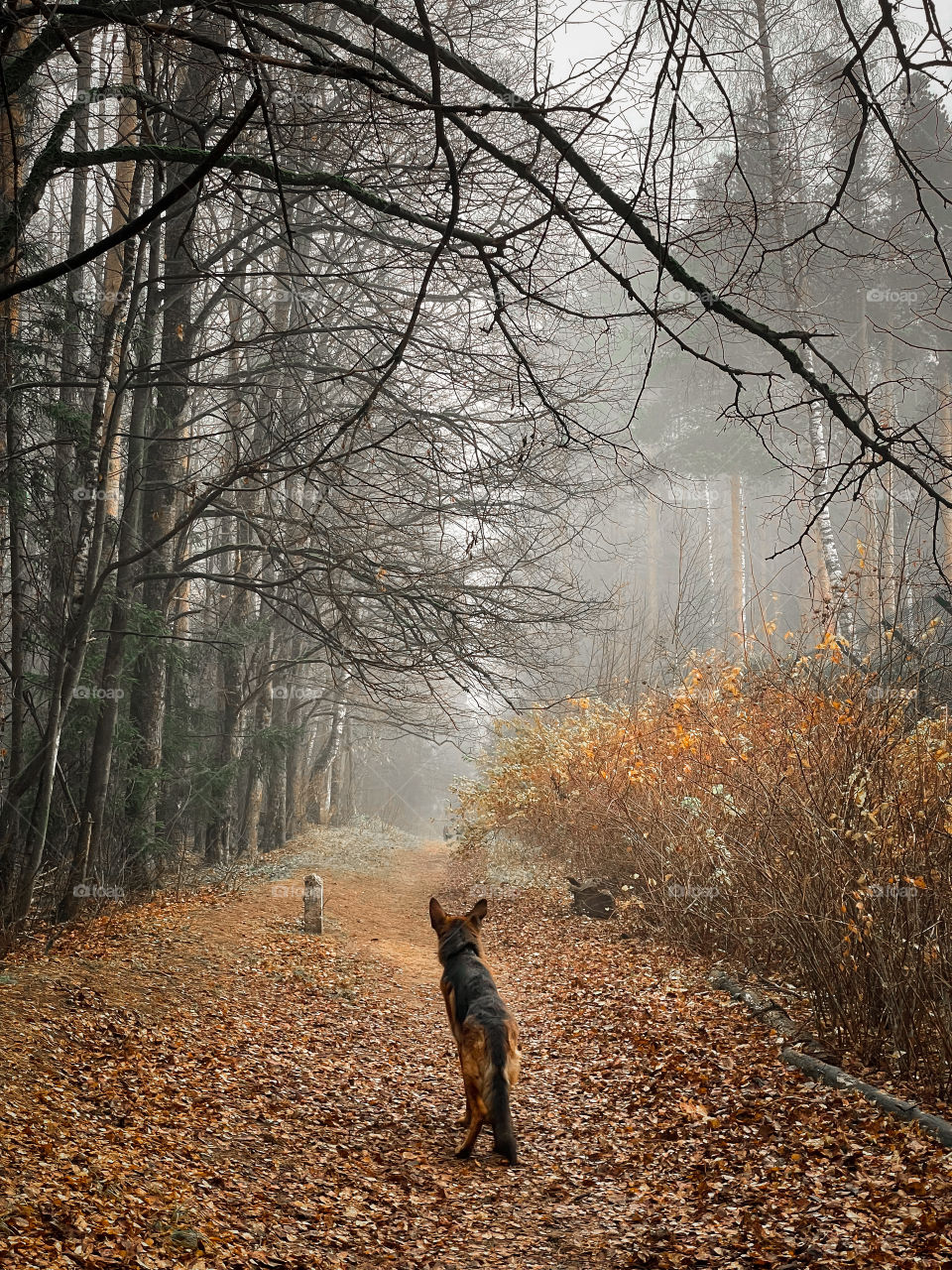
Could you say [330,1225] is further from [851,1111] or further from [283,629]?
[283,629]

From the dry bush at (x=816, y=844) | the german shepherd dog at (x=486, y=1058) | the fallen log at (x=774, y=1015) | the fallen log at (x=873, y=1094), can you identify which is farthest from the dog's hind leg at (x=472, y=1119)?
the dry bush at (x=816, y=844)

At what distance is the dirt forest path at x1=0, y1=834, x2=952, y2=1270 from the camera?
3896 mm

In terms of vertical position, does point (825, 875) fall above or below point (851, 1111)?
above

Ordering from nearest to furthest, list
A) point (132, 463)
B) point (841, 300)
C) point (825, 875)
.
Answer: point (825, 875) → point (132, 463) → point (841, 300)

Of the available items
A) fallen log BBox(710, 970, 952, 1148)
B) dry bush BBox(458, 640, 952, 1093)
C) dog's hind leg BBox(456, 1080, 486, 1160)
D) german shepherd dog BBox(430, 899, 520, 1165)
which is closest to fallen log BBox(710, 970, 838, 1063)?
fallen log BBox(710, 970, 952, 1148)

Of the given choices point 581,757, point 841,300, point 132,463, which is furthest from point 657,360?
point 132,463

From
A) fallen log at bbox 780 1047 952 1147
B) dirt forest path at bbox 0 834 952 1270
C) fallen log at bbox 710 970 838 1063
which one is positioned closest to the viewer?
dirt forest path at bbox 0 834 952 1270

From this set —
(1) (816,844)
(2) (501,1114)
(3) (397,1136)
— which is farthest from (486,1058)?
(1) (816,844)

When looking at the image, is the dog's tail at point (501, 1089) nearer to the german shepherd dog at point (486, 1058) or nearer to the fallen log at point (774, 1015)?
the german shepherd dog at point (486, 1058)

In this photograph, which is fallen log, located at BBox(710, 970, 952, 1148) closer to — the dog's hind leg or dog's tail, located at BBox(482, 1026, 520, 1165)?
dog's tail, located at BBox(482, 1026, 520, 1165)

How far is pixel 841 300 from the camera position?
25.0m

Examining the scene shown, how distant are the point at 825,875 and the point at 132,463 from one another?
28.7 feet

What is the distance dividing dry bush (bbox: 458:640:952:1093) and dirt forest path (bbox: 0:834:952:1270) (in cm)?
58

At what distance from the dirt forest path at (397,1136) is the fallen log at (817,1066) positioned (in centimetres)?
9
